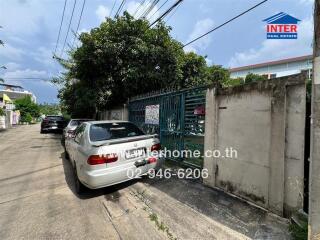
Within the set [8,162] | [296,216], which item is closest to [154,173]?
[296,216]

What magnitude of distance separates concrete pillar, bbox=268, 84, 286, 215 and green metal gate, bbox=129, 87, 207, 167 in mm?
1921

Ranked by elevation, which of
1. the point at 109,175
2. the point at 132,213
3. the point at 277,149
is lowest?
the point at 132,213

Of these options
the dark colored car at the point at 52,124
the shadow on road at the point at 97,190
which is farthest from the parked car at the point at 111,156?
the dark colored car at the point at 52,124

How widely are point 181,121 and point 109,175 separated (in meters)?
2.49

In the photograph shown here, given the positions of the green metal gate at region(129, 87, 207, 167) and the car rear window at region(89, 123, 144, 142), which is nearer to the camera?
the car rear window at region(89, 123, 144, 142)

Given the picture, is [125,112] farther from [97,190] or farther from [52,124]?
[52,124]

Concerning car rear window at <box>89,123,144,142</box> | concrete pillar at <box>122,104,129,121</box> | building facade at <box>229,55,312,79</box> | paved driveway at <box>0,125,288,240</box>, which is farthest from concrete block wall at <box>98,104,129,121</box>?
building facade at <box>229,55,312,79</box>

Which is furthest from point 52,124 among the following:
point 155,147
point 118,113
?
Result: point 155,147

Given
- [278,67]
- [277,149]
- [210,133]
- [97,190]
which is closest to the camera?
[277,149]

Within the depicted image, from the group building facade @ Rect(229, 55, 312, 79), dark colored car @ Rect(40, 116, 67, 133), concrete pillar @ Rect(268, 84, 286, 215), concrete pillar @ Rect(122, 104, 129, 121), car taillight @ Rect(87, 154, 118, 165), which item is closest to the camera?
concrete pillar @ Rect(268, 84, 286, 215)

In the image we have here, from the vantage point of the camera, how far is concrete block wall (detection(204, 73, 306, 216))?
316 cm

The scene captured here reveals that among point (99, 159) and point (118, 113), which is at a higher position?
point (118, 113)

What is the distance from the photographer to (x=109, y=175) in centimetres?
445

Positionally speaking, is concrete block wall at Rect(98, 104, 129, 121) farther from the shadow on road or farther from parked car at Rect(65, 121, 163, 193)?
parked car at Rect(65, 121, 163, 193)
